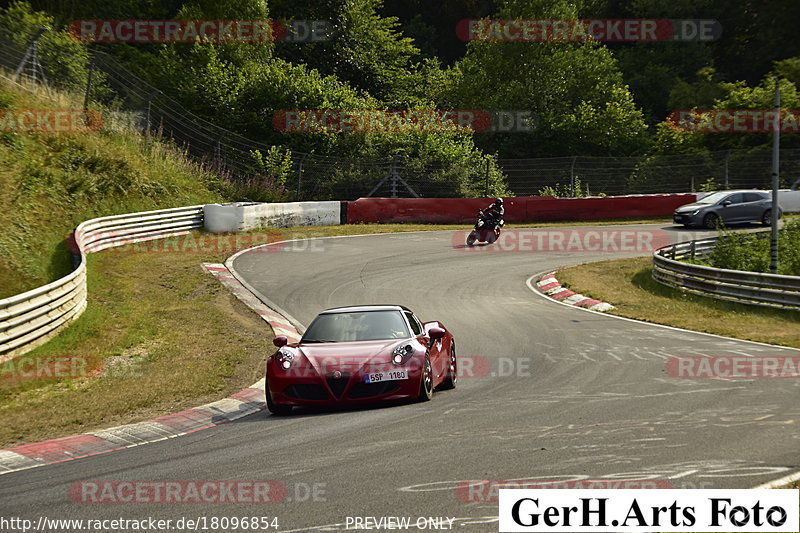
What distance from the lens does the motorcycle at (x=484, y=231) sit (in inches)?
1122

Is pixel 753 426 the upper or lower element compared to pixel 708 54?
lower

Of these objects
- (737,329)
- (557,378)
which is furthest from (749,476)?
(737,329)

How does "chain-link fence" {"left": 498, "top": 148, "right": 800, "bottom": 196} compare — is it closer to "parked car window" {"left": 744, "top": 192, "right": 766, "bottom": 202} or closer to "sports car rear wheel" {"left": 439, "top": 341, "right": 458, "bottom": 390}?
"parked car window" {"left": 744, "top": 192, "right": 766, "bottom": 202}

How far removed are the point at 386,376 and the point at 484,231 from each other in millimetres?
19751

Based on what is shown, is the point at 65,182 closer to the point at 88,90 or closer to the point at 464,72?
the point at 88,90

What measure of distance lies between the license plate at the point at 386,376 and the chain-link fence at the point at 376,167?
26.5 metres

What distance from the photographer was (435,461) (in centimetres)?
693

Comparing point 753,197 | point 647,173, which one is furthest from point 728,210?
point 647,173

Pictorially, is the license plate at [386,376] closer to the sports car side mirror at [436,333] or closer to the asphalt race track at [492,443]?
the asphalt race track at [492,443]

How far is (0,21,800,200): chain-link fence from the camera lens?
1320 inches

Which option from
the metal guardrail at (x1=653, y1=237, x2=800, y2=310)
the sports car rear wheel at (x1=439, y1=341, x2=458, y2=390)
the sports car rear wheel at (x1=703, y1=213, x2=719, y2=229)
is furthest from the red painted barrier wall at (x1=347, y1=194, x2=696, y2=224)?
the sports car rear wheel at (x1=439, y1=341, x2=458, y2=390)

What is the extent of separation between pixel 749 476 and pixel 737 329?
10766 mm

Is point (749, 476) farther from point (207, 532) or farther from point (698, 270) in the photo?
point (698, 270)

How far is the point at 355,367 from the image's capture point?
31.0 ft
